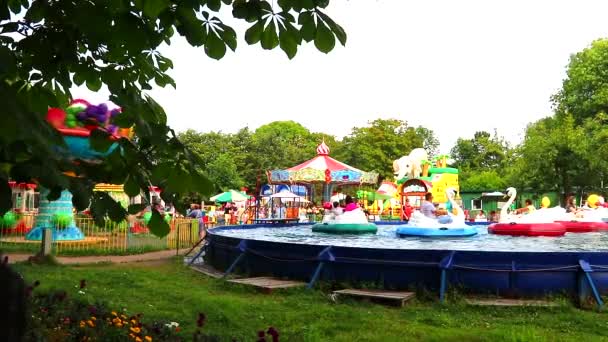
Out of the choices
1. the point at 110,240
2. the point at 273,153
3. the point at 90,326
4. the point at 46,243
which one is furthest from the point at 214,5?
the point at 273,153

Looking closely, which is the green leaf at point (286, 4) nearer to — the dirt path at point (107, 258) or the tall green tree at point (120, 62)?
the tall green tree at point (120, 62)

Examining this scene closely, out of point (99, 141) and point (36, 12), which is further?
point (36, 12)

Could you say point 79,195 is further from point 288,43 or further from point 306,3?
point 306,3

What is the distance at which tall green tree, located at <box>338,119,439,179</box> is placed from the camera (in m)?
61.4

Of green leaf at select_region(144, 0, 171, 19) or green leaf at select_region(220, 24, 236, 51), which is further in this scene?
green leaf at select_region(220, 24, 236, 51)

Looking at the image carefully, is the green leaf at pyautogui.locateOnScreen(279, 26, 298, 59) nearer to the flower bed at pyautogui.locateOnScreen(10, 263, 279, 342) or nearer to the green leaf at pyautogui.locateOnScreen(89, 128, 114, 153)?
the green leaf at pyautogui.locateOnScreen(89, 128, 114, 153)

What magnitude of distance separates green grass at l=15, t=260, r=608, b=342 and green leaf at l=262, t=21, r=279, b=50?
4.65 m

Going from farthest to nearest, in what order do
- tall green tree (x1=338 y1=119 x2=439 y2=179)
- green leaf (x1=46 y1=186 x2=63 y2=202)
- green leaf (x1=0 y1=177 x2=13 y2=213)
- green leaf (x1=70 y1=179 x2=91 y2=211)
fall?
tall green tree (x1=338 y1=119 x2=439 y2=179)
green leaf (x1=70 y1=179 x2=91 y2=211)
green leaf (x1=46 y1=186 x2=63 y2=202)
green leaf (x1=0 y1=177 x2=13 y2=213)

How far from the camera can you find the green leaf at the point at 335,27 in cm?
252

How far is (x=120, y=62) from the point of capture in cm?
359

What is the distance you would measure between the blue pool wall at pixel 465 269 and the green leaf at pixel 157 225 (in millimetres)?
7123

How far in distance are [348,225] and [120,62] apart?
14.7 metres

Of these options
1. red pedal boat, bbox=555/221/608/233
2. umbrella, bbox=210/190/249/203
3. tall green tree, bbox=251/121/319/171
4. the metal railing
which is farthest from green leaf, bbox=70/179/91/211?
tall green tree, bbox=251/121/319/171

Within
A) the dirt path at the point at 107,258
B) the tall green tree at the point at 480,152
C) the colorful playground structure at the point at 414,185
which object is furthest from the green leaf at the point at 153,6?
the tall green tree at the point at 480,152
